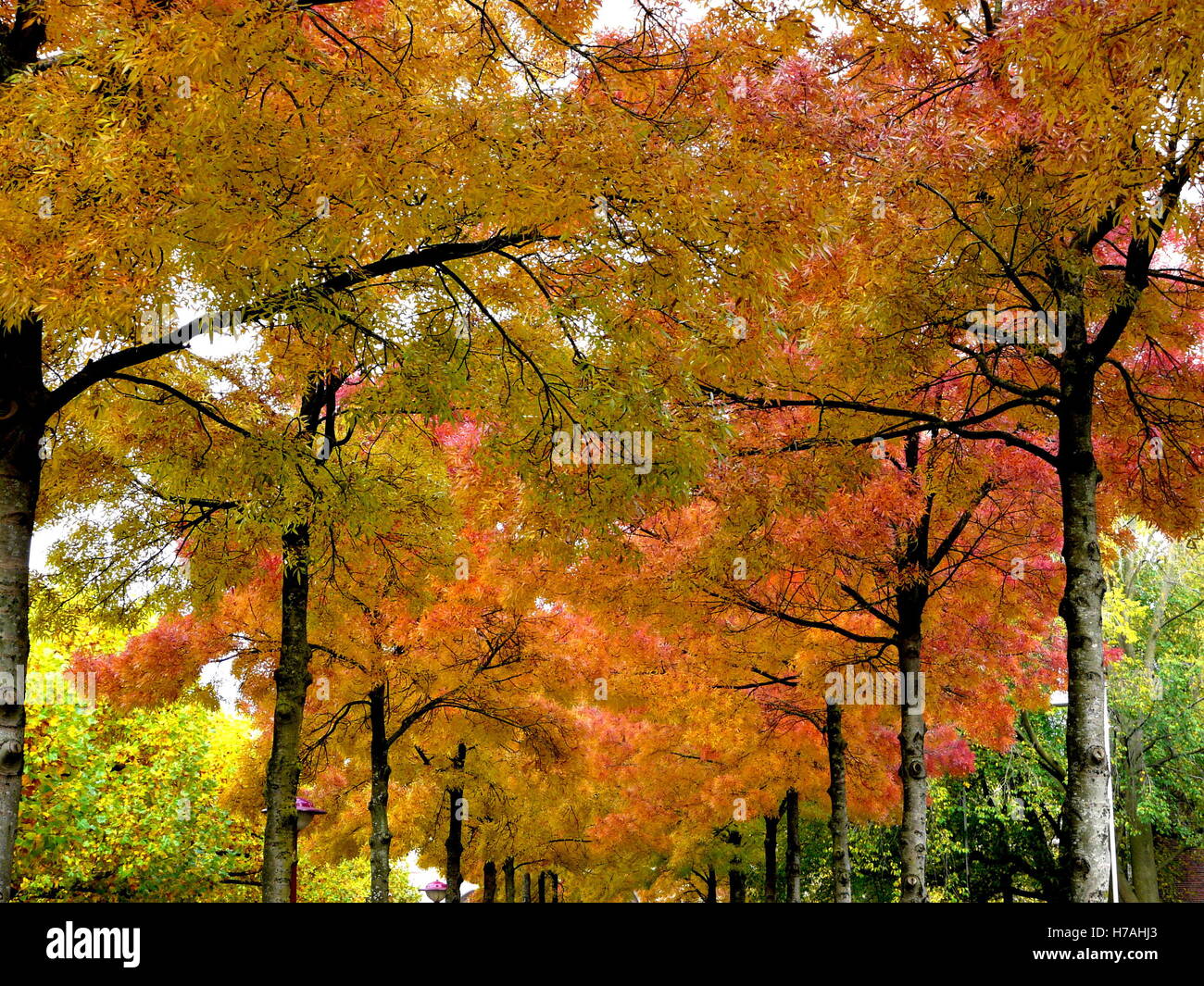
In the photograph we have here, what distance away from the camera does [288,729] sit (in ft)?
35.9

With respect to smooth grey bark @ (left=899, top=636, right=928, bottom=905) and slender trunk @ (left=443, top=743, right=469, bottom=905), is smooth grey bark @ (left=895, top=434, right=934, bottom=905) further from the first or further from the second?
slender trunk @ (left=443, top=743, right=469, bottom=905)

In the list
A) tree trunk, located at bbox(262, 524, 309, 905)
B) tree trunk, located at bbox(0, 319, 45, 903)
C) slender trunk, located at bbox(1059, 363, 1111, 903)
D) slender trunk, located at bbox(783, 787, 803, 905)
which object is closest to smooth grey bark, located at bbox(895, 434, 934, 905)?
slender trunk, located at bbox(1059, 363, 1111, 903)

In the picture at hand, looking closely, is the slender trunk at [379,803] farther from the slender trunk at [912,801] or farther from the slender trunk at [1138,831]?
the slender trunk at [1138,831]

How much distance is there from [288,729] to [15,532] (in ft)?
16.3

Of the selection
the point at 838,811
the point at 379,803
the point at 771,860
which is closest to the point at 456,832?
the point at 379,803

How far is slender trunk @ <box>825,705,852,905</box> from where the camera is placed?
49.1 feet

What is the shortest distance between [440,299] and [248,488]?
2488 millimetres

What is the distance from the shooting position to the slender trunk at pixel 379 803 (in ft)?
48.9

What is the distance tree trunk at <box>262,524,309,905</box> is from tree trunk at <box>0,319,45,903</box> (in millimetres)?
3693

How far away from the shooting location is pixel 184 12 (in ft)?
17.3

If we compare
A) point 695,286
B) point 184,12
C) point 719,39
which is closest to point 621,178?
point 695,286

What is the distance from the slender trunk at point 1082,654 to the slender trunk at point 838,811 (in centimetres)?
725
